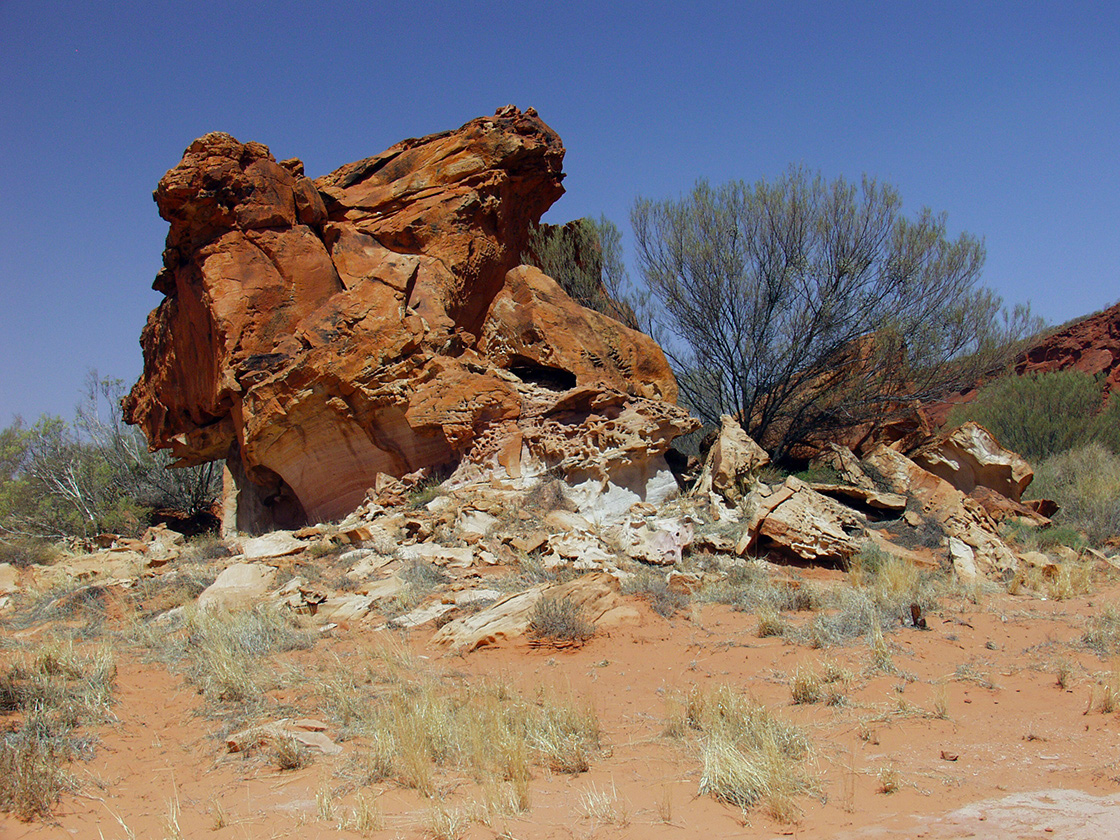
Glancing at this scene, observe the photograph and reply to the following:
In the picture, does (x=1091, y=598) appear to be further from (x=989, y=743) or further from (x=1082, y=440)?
(x=1082, y=440)

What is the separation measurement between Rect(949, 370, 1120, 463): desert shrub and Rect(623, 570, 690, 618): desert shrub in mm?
14942

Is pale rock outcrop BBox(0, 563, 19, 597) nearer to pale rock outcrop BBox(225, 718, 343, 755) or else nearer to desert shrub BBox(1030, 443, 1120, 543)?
pale rock outcrop BBox(225, 718, 343, 755)

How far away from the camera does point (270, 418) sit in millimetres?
10891

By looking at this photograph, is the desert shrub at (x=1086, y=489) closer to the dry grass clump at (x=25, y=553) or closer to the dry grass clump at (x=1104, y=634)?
the dry grass clump at (x=1104, y=634)

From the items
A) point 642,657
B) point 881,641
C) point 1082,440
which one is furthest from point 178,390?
point 1082,440

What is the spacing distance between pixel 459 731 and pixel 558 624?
2.11 meters

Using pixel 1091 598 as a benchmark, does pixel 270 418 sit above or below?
above

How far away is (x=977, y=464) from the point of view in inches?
473

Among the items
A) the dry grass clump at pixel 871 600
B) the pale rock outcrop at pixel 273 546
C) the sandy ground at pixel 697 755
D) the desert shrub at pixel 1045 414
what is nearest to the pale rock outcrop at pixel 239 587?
the pale rock outcrop at pixel 273 546

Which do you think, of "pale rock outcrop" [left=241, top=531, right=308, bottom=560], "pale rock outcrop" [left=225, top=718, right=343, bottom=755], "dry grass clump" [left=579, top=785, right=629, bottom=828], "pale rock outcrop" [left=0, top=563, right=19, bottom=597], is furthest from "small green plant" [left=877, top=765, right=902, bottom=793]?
"pale rock outcrop" [left=0, top=563, right=19, bottom=597]

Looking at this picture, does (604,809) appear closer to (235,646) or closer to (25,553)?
(235,646)

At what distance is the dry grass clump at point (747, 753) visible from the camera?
354cm

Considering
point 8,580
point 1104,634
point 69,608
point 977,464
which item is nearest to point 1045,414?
point 977,464

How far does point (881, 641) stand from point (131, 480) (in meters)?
16.9
